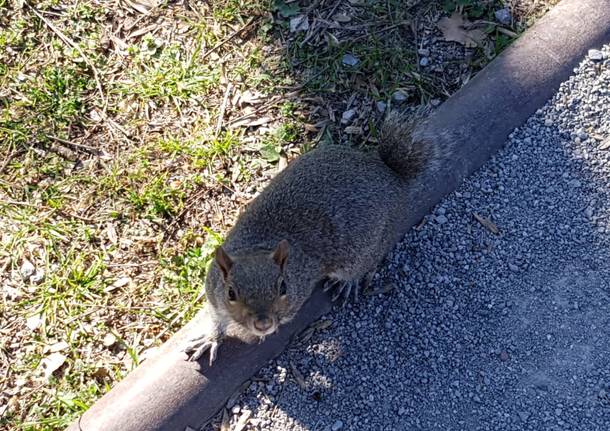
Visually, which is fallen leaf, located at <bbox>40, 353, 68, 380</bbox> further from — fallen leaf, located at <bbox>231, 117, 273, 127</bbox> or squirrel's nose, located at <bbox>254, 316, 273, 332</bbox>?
fallen leaf, located at <bbox>231, 117, 273, 127</bbox>

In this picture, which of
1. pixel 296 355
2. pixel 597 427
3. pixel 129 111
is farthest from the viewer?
pixel 129 111

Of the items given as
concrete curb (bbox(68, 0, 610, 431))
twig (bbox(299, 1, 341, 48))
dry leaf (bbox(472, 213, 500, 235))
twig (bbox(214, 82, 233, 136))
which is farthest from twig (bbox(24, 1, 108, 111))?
dry leaf (bbox(472, 213, 500, 235))

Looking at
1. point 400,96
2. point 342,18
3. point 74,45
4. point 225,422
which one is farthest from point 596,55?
point 74,45

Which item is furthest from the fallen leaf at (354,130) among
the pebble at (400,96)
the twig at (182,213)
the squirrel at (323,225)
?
the twig at (182,213)

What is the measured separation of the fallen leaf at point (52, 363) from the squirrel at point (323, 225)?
68 centimetres

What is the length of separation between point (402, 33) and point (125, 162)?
1788 millimetres

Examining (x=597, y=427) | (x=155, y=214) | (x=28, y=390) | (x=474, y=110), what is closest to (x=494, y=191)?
(x=474, y=110)

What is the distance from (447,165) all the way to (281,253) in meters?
1.24

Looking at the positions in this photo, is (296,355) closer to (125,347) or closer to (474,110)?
(125,347)

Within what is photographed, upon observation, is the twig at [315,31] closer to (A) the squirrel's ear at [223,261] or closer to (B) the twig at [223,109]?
(B) the twig at [223,109]

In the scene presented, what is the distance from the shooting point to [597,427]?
3291 millimetres

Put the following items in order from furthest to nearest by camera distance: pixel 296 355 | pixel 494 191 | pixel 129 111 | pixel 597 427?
pixel 129 111 < pixel 494 191 < pixel 296 355 < pixel 597 427

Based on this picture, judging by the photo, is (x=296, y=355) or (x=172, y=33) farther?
(x=172, y=33)

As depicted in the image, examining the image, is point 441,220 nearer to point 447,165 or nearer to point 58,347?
point 447,165
